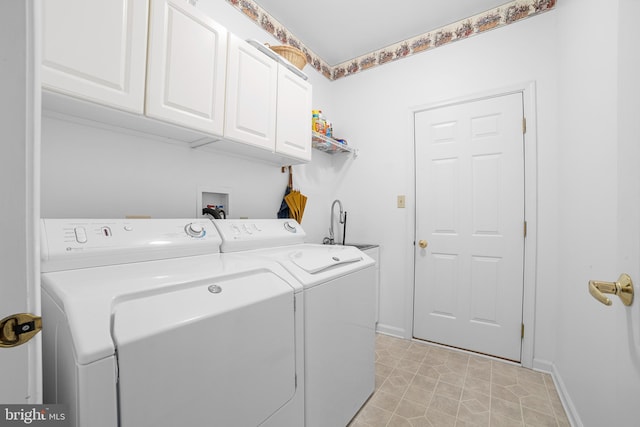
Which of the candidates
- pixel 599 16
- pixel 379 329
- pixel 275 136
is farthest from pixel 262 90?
pixel 379 329

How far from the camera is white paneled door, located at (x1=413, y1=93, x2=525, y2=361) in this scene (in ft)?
6.88

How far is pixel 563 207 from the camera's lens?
1760 millimetres

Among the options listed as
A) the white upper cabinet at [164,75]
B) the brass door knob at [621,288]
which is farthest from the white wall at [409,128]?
the brass door knob at [621,288]

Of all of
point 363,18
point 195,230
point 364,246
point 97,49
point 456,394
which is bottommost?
point 456,394

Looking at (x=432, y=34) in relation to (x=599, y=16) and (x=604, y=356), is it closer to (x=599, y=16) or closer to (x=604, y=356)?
(x=599, y=16)

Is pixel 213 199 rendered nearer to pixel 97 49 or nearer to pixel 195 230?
pixel 195 230

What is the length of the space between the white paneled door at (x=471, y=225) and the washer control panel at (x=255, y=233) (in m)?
1.28

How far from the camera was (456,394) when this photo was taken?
1.71 m

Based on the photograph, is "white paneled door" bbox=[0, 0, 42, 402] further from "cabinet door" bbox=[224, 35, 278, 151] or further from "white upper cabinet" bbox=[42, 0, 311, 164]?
"cabinet door" bbox=[224, 35, 278, 151]

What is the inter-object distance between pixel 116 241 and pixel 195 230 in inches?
13.5

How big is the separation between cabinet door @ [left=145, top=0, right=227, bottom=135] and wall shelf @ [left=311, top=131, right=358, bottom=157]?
103cm

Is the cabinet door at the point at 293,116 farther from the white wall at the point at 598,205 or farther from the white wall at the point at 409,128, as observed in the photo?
the white wall at the point at 598,205

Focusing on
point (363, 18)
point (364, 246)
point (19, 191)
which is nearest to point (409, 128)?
point (363, 18)

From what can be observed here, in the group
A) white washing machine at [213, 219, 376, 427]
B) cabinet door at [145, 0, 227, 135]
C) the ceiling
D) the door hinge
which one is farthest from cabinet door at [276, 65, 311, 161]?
the door hinge
